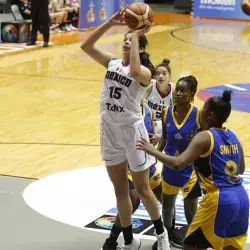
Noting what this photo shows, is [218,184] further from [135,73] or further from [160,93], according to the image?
[160,93]

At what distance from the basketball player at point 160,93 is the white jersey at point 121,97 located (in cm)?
103

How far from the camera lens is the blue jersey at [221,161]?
4688 mm

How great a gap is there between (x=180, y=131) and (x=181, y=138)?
56mm

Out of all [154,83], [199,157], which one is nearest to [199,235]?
[199,157]

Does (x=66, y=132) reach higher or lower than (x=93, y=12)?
higher

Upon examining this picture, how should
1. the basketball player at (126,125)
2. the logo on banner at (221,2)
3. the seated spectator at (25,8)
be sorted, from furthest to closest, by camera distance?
the logo on banner at (221,2) < the seated spectator at (25,8) < the basketball player at (126,125)

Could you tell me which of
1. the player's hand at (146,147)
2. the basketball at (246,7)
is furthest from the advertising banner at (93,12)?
the player's hand at (146,147)

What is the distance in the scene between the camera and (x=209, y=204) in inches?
187

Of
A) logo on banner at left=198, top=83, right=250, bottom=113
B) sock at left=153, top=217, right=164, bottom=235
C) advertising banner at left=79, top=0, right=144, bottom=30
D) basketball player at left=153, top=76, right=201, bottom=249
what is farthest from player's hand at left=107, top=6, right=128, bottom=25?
advertising banner at left=79, top=0, right=144, bottom=30

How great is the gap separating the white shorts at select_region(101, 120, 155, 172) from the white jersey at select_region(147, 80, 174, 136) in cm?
110

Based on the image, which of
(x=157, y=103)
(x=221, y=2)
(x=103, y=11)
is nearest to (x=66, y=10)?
(x=103, y=11)

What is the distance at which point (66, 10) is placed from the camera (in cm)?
2033

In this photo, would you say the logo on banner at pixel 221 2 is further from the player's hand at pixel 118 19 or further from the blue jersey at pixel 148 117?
the player's hand at pixel 118 19

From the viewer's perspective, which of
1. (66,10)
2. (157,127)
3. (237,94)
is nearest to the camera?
(157,127)
